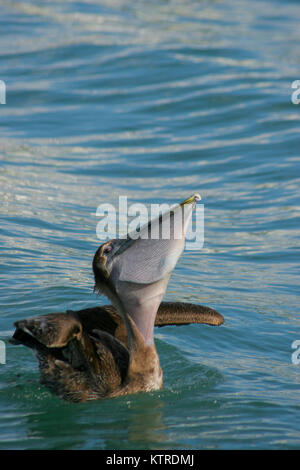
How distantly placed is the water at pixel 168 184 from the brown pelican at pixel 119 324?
0.53ft

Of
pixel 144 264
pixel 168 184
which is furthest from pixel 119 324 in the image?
pixel 168 184

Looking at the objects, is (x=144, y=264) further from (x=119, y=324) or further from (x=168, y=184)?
(x=168, y=184)

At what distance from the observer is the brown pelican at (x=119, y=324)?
479 centimetres

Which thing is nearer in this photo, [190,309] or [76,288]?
[190,309]

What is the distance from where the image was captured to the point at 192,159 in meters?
12.7

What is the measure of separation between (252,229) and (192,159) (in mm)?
2819

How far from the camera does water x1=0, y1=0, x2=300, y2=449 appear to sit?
215 inches

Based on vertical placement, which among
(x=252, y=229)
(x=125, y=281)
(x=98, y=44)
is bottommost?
(x=125, y=281)

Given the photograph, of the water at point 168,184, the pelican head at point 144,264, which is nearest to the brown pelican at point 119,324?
the pelican head at point 144,264

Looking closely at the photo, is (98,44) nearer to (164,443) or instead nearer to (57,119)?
(57,119)

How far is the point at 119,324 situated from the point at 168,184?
5865 millimetres

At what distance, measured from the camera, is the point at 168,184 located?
11.8 m

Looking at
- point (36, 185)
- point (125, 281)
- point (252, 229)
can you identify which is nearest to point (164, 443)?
point (125, 281)

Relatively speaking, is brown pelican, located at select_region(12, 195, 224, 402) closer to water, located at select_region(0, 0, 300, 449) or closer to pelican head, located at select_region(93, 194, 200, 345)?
pelican head, located at select_region(93, 194, 200, 345)
